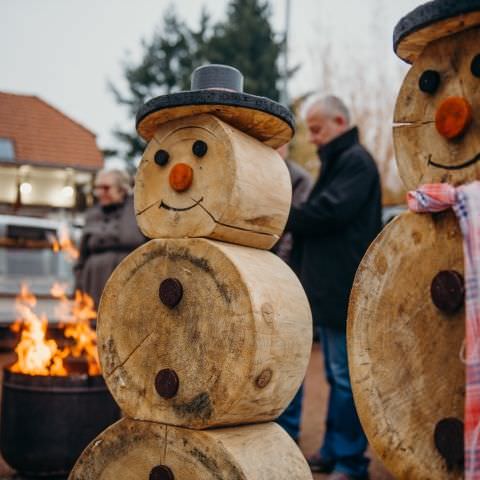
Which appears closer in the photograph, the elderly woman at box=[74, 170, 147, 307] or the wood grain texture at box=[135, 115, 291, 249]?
the wood grain texture at box=[135, 115, 291, 249]

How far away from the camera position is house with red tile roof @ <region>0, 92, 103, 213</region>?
577 centimetres

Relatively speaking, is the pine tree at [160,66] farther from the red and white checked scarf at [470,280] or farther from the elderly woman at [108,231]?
the red and white checked scarf at [470,280]

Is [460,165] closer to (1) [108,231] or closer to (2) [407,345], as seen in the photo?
(2) [407,345]

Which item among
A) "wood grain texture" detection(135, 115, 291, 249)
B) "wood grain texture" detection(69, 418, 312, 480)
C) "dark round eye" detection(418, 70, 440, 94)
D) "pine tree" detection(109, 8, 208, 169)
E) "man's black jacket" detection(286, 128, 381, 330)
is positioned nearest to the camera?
"dark round eye" detection(418, 70, 440, 94)

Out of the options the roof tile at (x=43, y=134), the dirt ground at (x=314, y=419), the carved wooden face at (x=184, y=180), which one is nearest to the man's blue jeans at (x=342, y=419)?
the dirt ground at (x=314, y=419)

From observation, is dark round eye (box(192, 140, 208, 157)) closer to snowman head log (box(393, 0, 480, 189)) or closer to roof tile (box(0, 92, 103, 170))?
snowman head log (box(393, 0, 480, 189))

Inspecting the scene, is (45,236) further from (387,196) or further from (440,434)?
(387,196)

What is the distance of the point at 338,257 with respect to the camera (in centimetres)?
385

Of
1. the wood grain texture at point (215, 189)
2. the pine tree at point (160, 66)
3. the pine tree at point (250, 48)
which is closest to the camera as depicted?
the wood grain texture at point (215, 189)

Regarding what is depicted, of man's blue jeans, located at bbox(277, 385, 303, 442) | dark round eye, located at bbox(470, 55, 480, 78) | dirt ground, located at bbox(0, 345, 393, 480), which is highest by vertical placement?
dark round eye, located at bbox(470, 55, 480, 78)

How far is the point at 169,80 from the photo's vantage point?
22.2 m

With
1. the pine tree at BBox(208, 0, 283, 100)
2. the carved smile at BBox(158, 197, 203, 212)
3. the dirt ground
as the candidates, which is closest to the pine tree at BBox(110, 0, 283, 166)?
the pine tree at BBox(208, 0, 283, 100)

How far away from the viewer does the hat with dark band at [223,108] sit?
2350mm

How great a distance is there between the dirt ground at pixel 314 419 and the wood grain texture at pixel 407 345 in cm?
224
